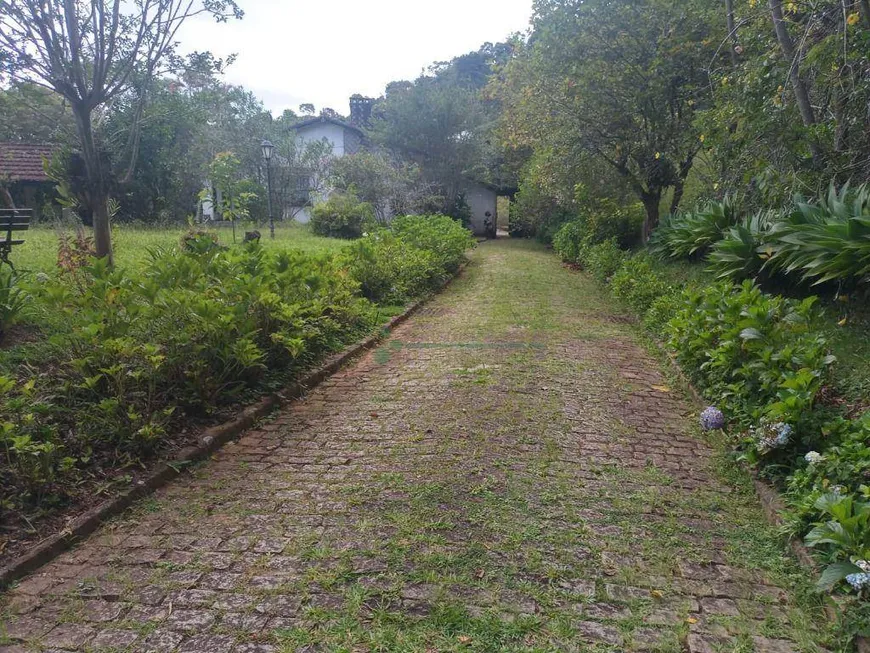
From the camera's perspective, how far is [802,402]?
130 inches

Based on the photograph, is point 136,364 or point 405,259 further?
point 405,259

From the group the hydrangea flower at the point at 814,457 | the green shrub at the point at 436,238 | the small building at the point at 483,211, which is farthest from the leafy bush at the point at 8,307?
the small building at the point at 483,211

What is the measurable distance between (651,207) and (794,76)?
249 inches

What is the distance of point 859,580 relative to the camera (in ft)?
7.45

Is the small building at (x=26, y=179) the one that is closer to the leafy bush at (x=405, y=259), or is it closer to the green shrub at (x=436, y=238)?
the green shrub at (x=436, y=238)

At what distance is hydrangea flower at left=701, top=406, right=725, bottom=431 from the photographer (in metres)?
4.17

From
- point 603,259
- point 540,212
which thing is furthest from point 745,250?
point 540,212

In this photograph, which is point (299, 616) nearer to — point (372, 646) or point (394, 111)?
point (372, 646)

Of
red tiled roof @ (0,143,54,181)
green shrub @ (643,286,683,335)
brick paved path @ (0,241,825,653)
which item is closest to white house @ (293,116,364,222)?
red tiled roof @ (0,143,54,181)

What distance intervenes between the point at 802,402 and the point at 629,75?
29.3 feet

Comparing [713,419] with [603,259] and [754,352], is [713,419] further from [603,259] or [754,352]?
[603,259]

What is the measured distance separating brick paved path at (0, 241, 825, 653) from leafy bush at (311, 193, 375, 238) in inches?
609

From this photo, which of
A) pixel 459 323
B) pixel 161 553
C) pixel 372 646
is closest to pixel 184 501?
pixel 161 553

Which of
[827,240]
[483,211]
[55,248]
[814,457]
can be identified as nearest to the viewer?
[814,457]
